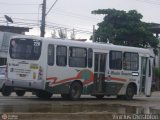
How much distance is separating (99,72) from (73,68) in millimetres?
2104

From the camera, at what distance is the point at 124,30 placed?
54062 mm

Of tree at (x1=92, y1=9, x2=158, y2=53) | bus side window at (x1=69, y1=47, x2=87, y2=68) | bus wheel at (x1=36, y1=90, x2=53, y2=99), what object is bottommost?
bus wheel at (x1=36, y1=90, x2=53, y2=99)

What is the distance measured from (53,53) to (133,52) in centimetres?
626

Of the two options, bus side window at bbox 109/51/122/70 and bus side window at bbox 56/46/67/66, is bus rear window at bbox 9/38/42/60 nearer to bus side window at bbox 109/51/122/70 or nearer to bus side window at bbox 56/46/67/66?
bus side window at bbox 56/46/67/66

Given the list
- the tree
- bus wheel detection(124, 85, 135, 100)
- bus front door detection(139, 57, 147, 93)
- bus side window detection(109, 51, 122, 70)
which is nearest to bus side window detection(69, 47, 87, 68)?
bus side window detection(109, 51, 122, 70)

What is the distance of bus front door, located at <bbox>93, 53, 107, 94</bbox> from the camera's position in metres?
26.7

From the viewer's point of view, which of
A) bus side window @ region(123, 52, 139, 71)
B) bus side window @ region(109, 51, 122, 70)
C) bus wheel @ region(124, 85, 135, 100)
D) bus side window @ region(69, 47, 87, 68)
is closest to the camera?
bus side window @ region(69, 47, 87, 68)

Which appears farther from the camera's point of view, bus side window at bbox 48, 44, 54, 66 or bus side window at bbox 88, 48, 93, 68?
bus side window at bbox 88, 48, 93, 68

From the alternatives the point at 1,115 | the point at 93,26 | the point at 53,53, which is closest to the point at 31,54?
the point at 53,53

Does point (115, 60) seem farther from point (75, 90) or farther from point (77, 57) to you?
point (75, 90)

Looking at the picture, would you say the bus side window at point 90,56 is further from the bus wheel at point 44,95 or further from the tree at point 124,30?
the tree at point 124,30

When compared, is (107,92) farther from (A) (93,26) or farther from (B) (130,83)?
(A) (93,26)

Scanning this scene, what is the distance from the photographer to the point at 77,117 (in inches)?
628

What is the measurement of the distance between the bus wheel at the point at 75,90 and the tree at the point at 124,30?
94.5 feet
